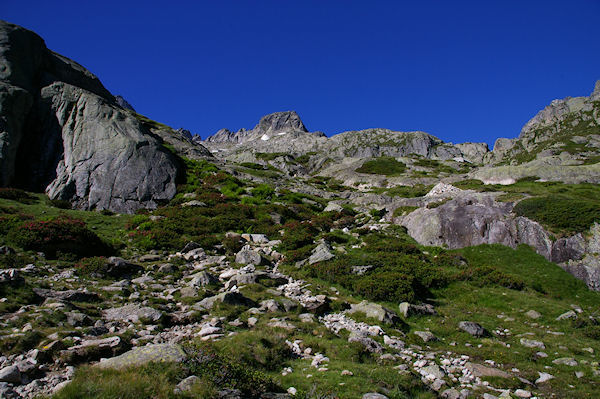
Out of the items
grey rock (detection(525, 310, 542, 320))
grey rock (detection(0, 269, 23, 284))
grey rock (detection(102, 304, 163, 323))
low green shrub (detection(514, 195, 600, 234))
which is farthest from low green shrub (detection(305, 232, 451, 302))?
grey rock (detection(0, 269, 23, 284))

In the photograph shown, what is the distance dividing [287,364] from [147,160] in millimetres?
30856

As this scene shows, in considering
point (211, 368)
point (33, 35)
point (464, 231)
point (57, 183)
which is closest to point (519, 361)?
point (211, 368)

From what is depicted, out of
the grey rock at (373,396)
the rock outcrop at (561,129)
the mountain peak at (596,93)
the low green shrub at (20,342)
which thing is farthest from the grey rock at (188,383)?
the mountain peak at (596,93)

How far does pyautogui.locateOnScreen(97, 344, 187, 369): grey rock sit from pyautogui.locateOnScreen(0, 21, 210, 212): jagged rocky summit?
25.8 metres

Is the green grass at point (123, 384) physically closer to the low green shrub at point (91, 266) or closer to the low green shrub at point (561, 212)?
the low green shrub at point (91, 266)

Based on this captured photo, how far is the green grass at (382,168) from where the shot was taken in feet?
245

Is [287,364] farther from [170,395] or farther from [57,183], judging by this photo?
[57,183]

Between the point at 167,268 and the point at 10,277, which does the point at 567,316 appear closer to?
the point at 167,268

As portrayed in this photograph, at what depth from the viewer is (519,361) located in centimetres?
1072

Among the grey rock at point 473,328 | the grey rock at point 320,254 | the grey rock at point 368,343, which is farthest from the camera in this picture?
the grey rock at point 320,254

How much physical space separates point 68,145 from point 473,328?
3893 centimetres

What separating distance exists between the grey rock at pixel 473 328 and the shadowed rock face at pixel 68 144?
28.6 m

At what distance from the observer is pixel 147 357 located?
268 inches

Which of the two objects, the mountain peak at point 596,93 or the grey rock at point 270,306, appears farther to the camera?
the mountain peak at point 596,93
